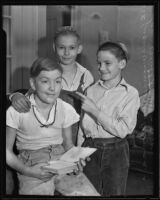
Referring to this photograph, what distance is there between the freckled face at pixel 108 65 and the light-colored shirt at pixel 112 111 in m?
0.08

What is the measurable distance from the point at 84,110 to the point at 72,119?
0.42ft

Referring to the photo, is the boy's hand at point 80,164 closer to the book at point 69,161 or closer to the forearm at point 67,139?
the book at point 69,161

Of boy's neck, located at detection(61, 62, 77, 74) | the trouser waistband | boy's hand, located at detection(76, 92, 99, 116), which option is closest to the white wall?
boy's neck, located at detection(61, 62, 77, 74)

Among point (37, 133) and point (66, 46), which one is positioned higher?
point (66, 46)

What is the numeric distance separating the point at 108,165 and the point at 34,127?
71 centimetres

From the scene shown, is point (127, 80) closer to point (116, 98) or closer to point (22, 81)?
point (116, 98)

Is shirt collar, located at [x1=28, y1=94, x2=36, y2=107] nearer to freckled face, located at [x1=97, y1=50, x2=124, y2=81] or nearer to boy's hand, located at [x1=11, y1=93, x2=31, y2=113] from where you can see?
boy's hand, located at [x1=11, y1=93, x2=31, y2=113]

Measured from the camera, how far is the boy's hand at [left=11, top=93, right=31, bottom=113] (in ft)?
11.8

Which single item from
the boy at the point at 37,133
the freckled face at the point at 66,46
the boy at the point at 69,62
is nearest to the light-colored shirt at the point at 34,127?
the boy at the point at 37,133

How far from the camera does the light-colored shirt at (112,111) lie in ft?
11.9

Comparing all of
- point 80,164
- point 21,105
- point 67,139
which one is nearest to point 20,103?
point 21,105

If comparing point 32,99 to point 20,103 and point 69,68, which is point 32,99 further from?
point 69,68

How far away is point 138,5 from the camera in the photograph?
3.68 m

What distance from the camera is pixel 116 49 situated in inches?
143
